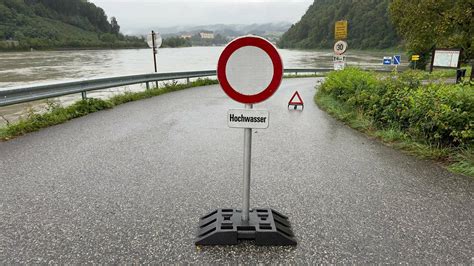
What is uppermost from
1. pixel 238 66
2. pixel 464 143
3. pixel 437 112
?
pixel 238 66

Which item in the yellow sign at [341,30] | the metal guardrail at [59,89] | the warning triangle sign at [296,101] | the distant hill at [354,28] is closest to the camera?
the metal guardrail at [59,89]

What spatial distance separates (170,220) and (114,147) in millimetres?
2793

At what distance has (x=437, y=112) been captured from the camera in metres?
4.64

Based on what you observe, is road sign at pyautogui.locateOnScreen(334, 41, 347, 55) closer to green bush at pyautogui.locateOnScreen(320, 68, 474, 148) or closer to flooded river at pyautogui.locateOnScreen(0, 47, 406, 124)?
flooded river at pyautogui.locateOnScreen(0, 47, 406, 124)

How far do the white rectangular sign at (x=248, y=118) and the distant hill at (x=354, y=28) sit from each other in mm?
93093

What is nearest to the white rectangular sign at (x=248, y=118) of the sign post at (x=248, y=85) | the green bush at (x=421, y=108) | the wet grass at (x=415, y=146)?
the sign post at (x=248, y=85)

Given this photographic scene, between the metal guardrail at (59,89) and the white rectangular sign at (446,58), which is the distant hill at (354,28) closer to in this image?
the white rectangular sign at (446,58)

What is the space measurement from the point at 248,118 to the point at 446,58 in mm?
13400

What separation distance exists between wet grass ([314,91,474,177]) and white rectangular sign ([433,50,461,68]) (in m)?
7.49

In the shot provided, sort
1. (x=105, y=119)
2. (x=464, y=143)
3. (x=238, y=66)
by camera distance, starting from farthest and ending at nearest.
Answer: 1. (x=105, y=119)
2. (x=464, y=143)
3. (x=238, y=66)

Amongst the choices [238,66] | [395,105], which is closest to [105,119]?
[238,66]

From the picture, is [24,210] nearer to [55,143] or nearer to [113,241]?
[113,241]

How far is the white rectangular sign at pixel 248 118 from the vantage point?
230 centimetres

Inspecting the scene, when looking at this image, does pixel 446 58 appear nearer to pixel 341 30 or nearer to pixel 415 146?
pixel 341 30
